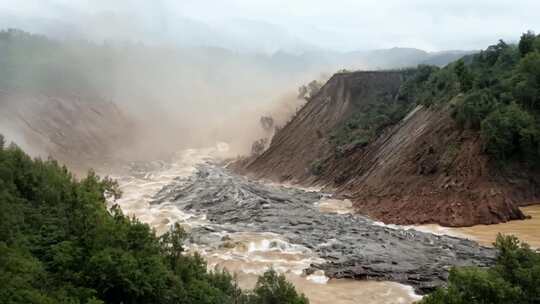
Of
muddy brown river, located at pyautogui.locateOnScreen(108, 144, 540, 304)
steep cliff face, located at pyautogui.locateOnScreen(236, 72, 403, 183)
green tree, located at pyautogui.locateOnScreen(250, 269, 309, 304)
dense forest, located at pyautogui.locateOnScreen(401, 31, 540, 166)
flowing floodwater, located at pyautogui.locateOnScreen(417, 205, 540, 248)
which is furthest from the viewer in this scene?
steep cliff face, located at pyautogui.locateOnScreen(236, 72, 403, 183)

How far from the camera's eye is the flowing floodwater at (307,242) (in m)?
26.4

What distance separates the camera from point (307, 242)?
32844 mm

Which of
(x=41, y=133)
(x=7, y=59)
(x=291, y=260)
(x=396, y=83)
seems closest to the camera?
(x=291, y=260)

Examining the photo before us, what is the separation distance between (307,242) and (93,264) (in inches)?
680

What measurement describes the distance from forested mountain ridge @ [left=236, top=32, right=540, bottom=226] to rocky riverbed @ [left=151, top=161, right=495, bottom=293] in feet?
12.4

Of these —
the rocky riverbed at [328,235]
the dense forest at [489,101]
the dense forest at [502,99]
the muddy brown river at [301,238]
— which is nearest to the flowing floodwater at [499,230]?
the muddy brown river at [301,238]

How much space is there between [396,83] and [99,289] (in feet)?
176

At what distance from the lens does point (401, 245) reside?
31938mm

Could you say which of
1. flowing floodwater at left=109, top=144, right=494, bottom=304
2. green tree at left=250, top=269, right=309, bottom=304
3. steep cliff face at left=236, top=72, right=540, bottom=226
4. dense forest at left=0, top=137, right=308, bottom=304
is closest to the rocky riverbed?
flowing floodwater at left=109, top=144, right=494, bottom=304

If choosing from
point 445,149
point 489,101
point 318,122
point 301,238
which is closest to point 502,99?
point 489,101

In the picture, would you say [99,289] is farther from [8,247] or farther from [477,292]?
[477,292]

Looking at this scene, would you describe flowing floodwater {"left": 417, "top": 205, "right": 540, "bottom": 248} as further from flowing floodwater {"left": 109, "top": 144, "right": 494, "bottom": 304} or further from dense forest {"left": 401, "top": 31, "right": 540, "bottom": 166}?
dense forest {"left": 401, "top": 31, "right": 540, "bottom": 166}

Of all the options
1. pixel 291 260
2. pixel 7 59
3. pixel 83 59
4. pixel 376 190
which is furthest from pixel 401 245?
pixel 83 59

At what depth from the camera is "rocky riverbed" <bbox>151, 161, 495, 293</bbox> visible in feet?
90.9
